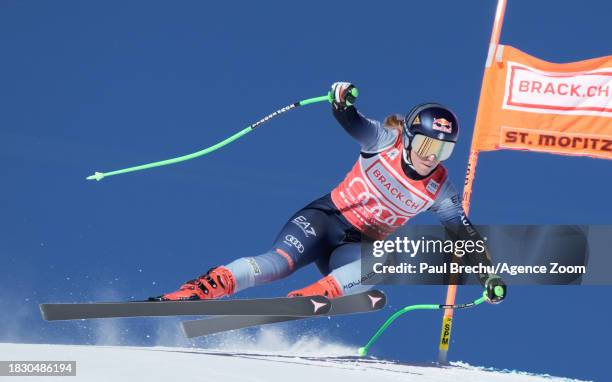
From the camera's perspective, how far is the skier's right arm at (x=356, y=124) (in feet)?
13.7

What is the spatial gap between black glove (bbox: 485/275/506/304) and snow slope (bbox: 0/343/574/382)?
47 centimetres

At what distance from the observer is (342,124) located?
4273 millimetres

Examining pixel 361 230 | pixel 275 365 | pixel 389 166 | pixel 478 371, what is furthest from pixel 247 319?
pixel 478 371

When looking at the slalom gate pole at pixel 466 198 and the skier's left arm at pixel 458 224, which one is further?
the slalom gate pole at pixel 466 198

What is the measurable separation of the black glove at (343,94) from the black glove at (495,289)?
1145 mm

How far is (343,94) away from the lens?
4.18 meters

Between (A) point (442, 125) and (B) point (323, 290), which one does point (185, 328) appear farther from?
(A) point (442, 125)

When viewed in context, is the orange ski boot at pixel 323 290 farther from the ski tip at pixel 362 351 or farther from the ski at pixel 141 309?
the ski tip at pixel 362 351

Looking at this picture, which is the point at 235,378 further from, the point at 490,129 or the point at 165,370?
Answer: the point at 490,129

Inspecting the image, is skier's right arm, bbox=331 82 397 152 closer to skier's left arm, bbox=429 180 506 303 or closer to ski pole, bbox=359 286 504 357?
skier's left arm, bbox=429 180 506 303

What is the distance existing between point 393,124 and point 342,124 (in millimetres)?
315

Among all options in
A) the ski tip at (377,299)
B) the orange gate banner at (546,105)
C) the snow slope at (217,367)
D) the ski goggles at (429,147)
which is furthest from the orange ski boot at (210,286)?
the orange gate banner at (546,105)

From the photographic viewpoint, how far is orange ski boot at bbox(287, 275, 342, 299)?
4.27 meters

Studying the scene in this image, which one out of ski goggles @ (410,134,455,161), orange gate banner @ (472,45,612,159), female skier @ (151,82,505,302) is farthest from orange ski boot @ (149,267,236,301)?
orange gate banner @ (472,45,612,159)
